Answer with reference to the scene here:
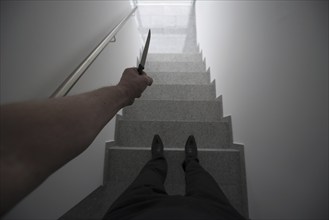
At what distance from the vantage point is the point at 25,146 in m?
0.23

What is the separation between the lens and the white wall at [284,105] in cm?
50

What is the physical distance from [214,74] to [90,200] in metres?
1.49

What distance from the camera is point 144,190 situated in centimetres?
58

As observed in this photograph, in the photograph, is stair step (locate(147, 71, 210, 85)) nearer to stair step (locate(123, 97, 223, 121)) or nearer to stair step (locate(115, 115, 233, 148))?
stair step (locate(123, 97, 223, 121))

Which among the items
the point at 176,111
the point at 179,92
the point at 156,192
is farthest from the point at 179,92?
the point at 156,192

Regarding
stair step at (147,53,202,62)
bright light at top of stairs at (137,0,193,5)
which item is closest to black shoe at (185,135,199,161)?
stair step at (147,53,202,62)

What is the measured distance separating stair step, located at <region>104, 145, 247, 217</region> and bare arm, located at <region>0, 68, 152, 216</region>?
720 millimetres

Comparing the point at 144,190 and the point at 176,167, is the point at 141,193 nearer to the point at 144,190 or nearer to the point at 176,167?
the point at 144,190

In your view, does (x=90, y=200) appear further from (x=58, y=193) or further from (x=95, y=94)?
(x=95, y=94)

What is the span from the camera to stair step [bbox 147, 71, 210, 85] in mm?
1909

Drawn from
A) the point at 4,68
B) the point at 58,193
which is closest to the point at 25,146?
the point at 4,68

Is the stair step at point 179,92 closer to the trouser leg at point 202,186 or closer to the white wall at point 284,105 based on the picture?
the white wall at point 284,105

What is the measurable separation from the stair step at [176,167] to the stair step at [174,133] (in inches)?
6.5

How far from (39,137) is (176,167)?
0.87 meters
